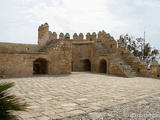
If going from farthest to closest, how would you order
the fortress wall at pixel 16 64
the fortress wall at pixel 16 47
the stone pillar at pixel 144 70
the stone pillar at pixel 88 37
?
the stone pillar at pixel 88 37 < the stone pillar at pixel 144 70 < the fortress wall at pixel 16 47 < the fortress wall at pixel 16 64

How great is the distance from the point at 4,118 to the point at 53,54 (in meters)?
12.7

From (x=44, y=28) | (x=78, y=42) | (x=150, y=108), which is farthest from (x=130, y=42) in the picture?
(x=150, y=108)

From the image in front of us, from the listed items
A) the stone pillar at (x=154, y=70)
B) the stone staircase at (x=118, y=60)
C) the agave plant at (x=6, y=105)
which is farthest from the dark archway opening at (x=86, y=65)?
the agave plant at (x=6, y=105)

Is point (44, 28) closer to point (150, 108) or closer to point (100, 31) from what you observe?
point (100, 31)

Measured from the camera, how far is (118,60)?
51.6ft

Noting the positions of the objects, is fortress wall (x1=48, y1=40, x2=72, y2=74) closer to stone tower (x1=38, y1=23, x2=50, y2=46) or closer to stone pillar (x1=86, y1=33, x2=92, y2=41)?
stone tower (x1=38, y1=23, x2=50, y2=46)

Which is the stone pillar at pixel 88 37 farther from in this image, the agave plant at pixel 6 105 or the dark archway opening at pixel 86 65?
the agave plant at pixel 6 105

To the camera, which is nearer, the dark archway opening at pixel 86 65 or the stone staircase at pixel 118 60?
the stone staircase at pixel 118 60

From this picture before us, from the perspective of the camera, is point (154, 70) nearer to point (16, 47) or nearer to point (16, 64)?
point (16, 64)

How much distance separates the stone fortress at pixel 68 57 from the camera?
12.8 metres

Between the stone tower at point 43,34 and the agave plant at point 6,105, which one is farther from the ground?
the stone tower at point 43,34

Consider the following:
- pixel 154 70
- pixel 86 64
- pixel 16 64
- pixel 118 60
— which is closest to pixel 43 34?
pixel 16 64

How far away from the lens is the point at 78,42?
2062 centimetres

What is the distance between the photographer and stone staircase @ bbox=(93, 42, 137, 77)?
14374mm
